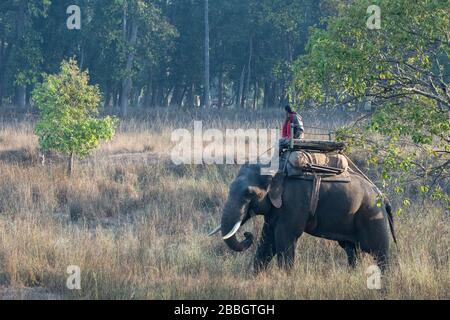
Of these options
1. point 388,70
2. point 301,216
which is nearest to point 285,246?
point 301,216

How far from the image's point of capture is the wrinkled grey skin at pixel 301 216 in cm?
982

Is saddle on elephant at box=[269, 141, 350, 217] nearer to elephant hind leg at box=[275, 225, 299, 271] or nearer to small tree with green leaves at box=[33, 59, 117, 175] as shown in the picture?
elephant hind leg at box=[275, 225, 299, 271]

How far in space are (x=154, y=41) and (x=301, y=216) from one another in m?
29.8

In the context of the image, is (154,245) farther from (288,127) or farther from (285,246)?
(288,127)

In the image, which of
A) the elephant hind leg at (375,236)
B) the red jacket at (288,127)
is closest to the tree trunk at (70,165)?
the red jacket at (288,127)

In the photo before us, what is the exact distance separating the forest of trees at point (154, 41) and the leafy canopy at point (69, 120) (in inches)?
590

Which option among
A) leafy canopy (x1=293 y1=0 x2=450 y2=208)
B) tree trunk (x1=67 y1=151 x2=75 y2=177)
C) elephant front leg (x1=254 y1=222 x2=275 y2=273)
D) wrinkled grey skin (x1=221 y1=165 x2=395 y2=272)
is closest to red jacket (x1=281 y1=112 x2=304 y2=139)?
leafy canopy (x1=293 y1=0 x2=450 y2=208)

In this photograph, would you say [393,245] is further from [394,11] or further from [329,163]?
[394,11]

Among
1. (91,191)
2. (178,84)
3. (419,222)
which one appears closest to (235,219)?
(419,222)

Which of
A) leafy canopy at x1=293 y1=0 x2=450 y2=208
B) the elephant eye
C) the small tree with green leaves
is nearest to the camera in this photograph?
leafy canopy at x1=293 y1=0 x2=450 y2=208

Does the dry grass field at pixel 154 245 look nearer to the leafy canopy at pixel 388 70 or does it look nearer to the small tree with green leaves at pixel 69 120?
the small tree with green leaves at pixel 69 120

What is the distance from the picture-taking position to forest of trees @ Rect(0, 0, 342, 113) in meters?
35.0

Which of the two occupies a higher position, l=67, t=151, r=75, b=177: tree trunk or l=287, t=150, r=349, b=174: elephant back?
l=287, t=150, r=349, b=174: elephant back

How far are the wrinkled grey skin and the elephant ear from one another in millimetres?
66
